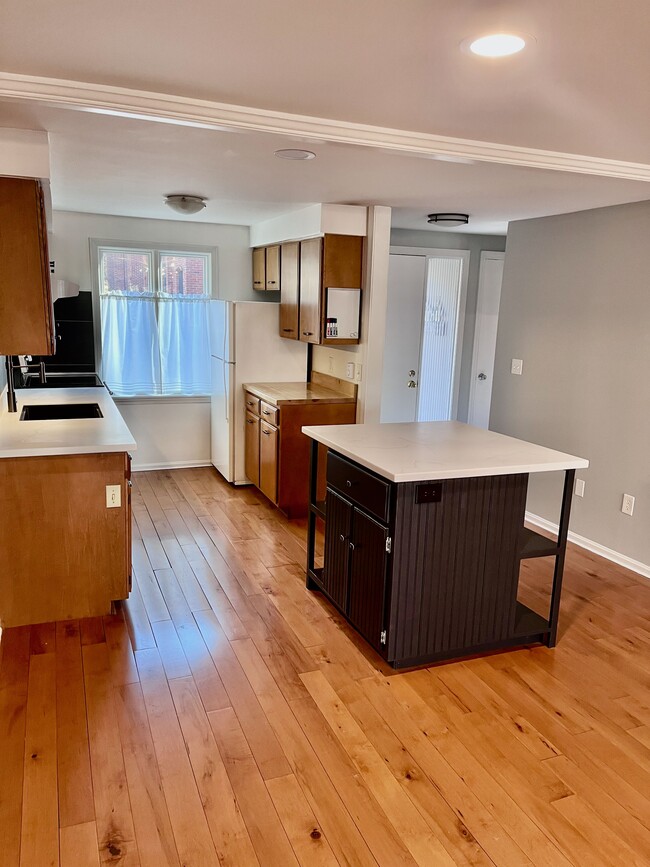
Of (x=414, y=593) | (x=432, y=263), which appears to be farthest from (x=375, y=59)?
(x=432, y=263)

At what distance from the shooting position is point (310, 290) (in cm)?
470

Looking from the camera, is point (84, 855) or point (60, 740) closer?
point (84, 855)

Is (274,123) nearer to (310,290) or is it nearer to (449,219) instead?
(310,290)

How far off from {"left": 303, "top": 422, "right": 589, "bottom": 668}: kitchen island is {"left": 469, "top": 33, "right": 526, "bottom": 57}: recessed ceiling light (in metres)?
1.43

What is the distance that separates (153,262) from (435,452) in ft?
12.7

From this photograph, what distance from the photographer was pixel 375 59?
1.88 meters

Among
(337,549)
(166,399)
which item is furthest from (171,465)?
(337,549)

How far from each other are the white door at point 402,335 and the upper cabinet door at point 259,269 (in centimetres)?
115

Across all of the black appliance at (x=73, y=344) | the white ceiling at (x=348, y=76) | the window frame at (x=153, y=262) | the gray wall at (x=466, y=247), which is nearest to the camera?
the white ceiling at (x=348, y=76)

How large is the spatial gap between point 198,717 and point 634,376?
316cm

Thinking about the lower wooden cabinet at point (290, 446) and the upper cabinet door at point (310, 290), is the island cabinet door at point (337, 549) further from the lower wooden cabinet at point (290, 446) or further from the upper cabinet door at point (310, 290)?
the upper cabinet door at point (310, 290)

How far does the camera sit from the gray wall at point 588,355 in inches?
155

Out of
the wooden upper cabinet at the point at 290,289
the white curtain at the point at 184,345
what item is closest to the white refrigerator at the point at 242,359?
the wooden upper cabinet at the point at 290,289

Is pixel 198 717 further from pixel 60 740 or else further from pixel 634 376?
pixel 634 376
